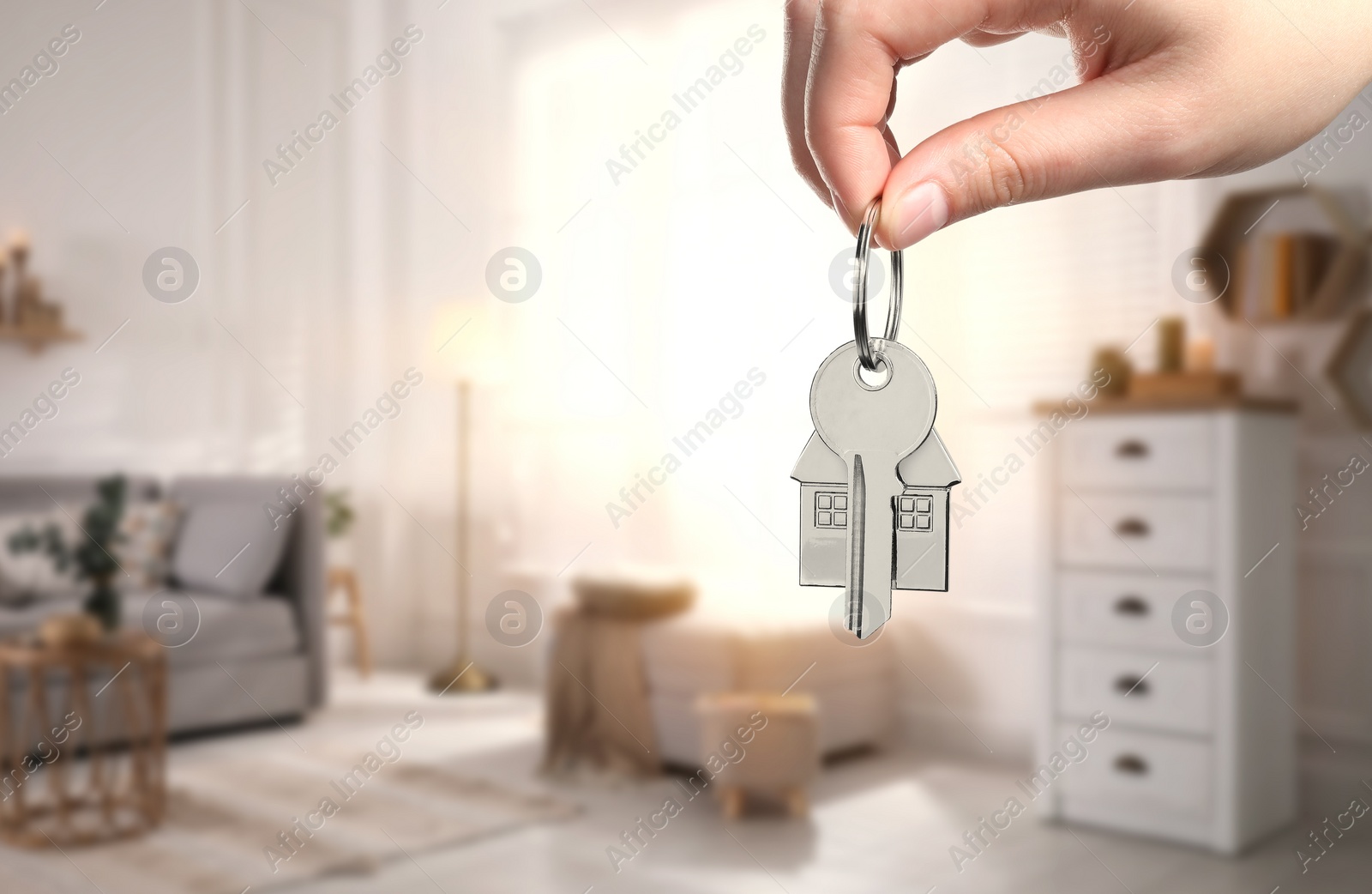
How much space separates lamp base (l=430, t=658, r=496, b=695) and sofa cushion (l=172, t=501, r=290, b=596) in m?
0.64

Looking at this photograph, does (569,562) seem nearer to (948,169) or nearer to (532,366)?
(532,366)

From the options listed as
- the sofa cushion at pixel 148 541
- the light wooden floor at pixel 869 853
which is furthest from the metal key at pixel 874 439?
the sofa cushion at pixel 148 541

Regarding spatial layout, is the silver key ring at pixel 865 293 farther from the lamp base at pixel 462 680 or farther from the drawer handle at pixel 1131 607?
the lamp base at pixel 462 680

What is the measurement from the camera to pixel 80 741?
7.74 ft

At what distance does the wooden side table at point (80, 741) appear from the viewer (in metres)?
1.98

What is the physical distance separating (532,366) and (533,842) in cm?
182

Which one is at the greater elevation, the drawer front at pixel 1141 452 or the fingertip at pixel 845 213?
the fingertip at pixel 845 213

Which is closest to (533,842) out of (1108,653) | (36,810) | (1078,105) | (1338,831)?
(36,810)

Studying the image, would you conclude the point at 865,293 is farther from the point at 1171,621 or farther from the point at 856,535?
the point at 1171,621

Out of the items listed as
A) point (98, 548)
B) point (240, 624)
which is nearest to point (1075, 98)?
point (98, 548)

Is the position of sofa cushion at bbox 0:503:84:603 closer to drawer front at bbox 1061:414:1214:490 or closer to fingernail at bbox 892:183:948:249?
drawer front at bbox 1061:414:1214:490

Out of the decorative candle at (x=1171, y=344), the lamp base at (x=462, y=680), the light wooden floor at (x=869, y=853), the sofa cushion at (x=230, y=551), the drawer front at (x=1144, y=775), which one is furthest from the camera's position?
the lamp base at (x=462, y=680)

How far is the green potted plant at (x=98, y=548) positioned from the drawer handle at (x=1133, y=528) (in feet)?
6.17

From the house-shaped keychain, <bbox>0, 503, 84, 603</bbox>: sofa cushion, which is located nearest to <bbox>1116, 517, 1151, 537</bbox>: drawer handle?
the house-shaped keychain
